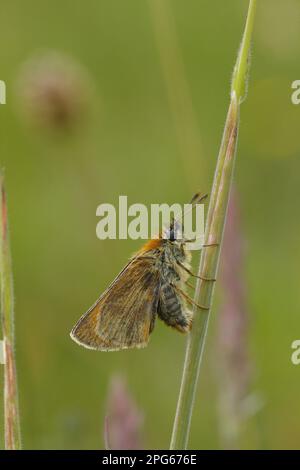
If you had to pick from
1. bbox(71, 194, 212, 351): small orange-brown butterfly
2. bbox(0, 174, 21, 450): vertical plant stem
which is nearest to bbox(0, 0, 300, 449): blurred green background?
bbox(71, 194, 212, 351): small orange-brown butterfly

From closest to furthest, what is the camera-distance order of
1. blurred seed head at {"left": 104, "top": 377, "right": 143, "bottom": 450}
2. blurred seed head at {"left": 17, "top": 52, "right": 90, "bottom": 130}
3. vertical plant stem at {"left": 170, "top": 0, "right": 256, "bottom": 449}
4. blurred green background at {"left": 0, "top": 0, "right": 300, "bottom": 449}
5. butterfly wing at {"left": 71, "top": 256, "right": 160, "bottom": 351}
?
vertical plant stem at {"left": 170, "top": 0, "right": 256, "bottom": 449} → blurred seed head at {"left": 104, "top": 377, "right": 143, "bottom": 450} → butterfly wing at {"left": 71, "top": 256, "right": 160, "bottom": 351} → blurred green background at {"left": 0, "top": 0, "right": 300, "bottom": 449} → blurred seed head at {"left": 17, "top": 52, "right": 90, "bottom": 130}

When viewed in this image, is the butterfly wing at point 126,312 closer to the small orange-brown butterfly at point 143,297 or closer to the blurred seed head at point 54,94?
the small orange-brown butterfly at point 143,297

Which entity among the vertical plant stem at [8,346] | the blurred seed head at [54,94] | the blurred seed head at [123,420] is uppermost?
the blurred seed head at [54,94]

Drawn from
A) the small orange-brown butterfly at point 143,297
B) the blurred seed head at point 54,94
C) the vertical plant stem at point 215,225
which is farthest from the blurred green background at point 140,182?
the vertical plant stem at point 215,225

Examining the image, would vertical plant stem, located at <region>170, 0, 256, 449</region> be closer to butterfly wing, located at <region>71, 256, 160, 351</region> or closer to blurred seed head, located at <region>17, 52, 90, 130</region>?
butterfly wing, located at <region>71, 256, 160, 351</region>

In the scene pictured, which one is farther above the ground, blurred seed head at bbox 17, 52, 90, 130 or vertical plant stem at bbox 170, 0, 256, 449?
blurred seed head at bbox 17, 52, 90, 130

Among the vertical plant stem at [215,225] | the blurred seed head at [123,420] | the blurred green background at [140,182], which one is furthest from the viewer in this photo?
the blurred green background at [140,182]

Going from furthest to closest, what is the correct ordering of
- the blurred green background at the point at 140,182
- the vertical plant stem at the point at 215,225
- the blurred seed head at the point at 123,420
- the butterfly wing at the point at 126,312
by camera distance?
the blurred green background at the point at 140,182 → the butterfly wing at the point at 126,312 → the blurred seed head at the point at 123,420 → the vertical plant stem at the point at 215,225
